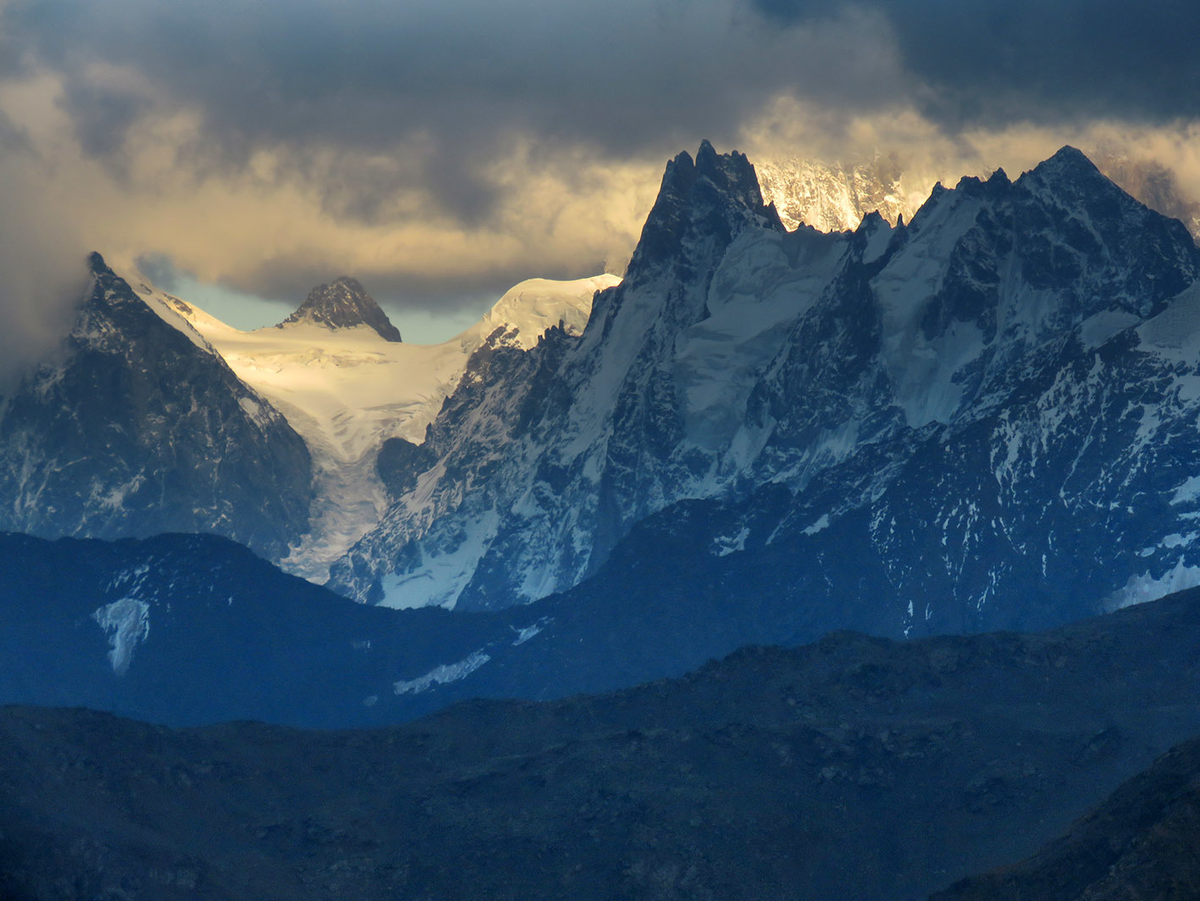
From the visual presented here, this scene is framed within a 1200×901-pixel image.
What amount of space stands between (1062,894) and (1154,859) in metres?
10.1

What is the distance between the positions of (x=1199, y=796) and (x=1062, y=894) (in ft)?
52.9

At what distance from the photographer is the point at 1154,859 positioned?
19400 centimetres

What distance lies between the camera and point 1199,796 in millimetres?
199625

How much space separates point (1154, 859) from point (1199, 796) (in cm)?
946

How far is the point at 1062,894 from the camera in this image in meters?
199
